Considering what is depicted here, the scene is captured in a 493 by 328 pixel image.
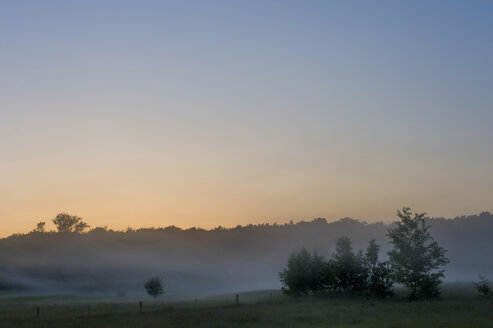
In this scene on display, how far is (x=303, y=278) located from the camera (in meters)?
85.0

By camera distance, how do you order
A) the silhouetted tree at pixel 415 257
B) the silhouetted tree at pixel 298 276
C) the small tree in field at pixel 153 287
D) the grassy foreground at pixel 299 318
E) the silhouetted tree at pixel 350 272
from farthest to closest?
1. the small tree in field at pixel 153 287
2. the silhouetted tree at pixel 298 276
3. the silhouetted tree at pixel 350 272
4. the silhouetted tree at pixel 415 257
5. the grassy foreground at pixel 299 318

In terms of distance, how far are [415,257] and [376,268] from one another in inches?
322

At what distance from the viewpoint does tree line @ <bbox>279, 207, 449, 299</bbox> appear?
74.6 metres

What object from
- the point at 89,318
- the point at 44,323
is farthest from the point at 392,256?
the point at 44,323

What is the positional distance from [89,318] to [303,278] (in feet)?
143

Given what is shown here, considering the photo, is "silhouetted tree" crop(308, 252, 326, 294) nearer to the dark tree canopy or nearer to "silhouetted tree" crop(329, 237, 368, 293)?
the dark tree canopy

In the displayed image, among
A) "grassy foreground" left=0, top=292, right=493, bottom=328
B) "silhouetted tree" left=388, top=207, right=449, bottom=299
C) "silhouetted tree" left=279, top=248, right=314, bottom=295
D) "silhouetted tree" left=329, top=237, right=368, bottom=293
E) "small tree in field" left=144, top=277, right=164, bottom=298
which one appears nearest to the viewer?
"grassy foreground" left=0, top=292, right=493, bottom=328

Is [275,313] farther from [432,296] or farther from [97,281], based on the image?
[97,281]

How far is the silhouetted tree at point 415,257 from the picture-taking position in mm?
73250

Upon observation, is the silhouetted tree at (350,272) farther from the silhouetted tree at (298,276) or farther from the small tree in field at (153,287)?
the small tree in field at (153,287)

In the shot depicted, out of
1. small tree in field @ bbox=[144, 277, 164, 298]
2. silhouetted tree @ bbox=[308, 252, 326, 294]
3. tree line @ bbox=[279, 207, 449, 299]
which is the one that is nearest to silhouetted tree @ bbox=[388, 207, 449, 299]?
tree line @ bbox=[279, 207, 449, 299]

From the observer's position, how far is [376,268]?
81.2 m

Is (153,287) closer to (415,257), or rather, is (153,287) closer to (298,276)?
(298,276)

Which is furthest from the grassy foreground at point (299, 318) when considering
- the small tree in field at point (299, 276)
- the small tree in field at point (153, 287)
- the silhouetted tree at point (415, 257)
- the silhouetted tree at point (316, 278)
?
the small tree in field at point (153, 287)
